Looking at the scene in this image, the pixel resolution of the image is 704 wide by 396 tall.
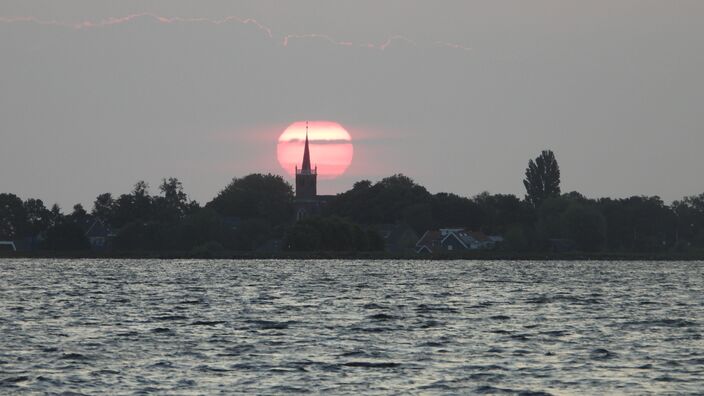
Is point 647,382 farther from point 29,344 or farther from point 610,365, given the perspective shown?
point 29,344

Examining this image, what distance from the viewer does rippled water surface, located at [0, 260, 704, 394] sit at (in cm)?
3700

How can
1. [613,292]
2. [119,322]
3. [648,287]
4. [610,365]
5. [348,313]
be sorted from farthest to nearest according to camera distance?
[648,287]
[613,292]
[348,313]
[119,322]
[610,365]

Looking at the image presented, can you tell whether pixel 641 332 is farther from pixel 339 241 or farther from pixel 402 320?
pixel 339 241

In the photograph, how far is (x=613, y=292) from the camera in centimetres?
9081

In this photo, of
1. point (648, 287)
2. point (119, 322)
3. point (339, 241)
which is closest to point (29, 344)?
point (119, 322)

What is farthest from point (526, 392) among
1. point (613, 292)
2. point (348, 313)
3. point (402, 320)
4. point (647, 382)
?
point (613, 292)

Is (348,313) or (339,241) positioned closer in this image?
(348,313)

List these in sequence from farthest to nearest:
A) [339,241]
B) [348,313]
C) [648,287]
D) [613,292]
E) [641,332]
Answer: [339,241], [648,287], [613,292], [348,313], [641,332]

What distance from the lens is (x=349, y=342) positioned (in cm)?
4834

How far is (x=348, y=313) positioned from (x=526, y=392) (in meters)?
29.9

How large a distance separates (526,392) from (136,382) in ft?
36.2

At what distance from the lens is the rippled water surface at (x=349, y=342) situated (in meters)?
37.0

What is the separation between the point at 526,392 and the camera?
3528 centimetres

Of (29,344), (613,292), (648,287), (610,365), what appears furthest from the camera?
(648,287)
